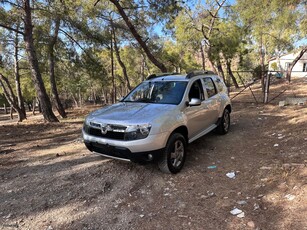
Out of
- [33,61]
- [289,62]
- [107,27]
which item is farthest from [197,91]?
[289,62]

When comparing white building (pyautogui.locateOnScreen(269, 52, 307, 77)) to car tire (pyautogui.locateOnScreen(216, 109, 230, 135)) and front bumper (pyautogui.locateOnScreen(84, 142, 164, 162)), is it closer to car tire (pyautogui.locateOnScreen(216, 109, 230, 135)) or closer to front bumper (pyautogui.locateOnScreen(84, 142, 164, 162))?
car tire (pyautogui.locateOnScreen(216, 109, 230, 135))

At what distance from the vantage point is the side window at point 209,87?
593 centimetres

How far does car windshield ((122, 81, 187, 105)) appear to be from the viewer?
489cm

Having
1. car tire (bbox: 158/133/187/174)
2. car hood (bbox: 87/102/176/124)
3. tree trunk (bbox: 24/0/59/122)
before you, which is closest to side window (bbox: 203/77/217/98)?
car hood (bbox: 87/102/176/124)

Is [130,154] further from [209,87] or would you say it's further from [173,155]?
[209,87]

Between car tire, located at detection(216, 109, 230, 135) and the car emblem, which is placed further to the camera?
car tire, located at detection(216, 109, 230, 135)

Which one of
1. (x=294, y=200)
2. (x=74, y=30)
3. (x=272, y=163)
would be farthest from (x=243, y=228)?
(x=74, y=30)

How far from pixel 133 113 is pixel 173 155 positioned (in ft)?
3.48

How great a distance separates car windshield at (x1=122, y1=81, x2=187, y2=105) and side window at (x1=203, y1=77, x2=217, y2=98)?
972 millimetres

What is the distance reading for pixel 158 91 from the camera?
17.3ft

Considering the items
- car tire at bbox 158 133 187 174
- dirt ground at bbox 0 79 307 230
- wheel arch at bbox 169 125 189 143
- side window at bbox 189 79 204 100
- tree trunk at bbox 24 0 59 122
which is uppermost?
tree trunk at bbox 24 0 59 122

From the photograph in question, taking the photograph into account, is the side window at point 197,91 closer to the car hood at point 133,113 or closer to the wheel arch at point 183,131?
the wheel arch at point 183,131

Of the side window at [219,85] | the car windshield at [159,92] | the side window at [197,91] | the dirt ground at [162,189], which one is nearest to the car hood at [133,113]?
the car windshield at [159,92]

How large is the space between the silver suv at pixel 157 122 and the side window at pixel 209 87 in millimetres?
35
